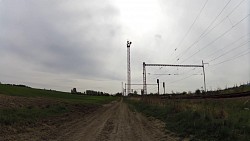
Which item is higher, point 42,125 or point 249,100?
point 249,100

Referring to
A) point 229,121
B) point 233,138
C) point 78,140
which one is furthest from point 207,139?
point 78,140

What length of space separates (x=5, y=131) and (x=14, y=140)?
2.16 meters

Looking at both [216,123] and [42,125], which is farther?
[42,125]

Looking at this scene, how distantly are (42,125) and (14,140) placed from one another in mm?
5522

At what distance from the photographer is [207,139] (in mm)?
12109

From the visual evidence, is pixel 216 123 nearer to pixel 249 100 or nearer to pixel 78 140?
pixel 78 140

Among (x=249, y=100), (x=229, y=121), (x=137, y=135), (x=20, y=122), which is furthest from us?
(x=249, y=100)

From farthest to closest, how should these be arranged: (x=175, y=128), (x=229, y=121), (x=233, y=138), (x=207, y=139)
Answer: (x=175, y=128) → (x=229, y=121) → (x=207, y=139) → (x=233, y=138)

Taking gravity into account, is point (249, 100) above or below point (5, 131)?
above

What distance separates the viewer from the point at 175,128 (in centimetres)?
1619

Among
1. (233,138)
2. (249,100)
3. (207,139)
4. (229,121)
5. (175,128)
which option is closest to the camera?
(233,138)

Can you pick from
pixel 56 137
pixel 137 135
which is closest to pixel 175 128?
pixel 137 135

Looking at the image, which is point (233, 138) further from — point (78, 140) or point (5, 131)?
point (5, 131)

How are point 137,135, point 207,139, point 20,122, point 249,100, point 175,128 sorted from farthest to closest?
point 249,100
point 20,122
point 175,128
point 137,135
point 207,139
